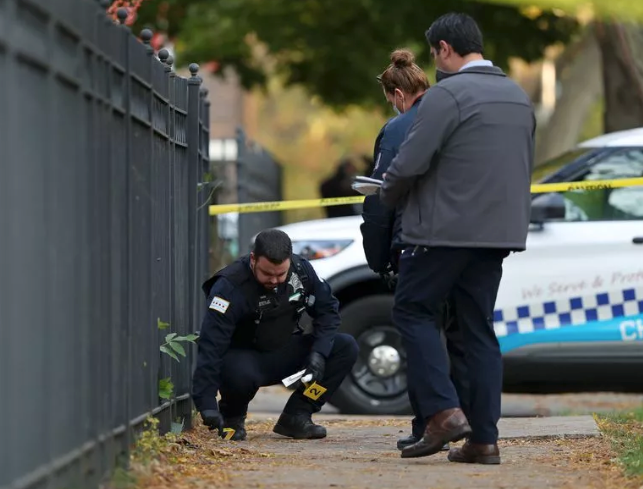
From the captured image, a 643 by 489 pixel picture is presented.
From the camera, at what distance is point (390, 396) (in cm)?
1024

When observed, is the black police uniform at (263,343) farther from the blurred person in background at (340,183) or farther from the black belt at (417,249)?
the blurred person in background at (340,183)

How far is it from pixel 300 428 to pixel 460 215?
6.67 feet

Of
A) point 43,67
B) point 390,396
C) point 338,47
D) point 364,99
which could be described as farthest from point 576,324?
point 364,99

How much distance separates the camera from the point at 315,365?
775 cm

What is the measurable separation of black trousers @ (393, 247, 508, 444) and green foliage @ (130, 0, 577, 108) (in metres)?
12.8

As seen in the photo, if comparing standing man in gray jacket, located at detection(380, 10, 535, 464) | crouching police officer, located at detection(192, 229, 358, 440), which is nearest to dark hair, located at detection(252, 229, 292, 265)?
crouching police officer, located at detection(192, 229, 358, 440)

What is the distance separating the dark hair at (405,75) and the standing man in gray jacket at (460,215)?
603 mm

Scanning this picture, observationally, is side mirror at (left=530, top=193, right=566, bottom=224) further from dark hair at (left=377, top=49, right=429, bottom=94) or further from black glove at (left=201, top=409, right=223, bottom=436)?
black glove at (left=201, top=409, right=223, bottom=436)

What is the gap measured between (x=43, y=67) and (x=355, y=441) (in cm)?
367

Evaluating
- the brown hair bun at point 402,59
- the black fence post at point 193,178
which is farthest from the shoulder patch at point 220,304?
the brown hair bun at point 402,59

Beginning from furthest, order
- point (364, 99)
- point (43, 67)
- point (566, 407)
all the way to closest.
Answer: point (364, 99) < point (566, 407) < point (43, 67)

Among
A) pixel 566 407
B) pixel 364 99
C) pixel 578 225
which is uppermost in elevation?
pixel 364 99

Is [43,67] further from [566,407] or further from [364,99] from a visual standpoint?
[364,99]

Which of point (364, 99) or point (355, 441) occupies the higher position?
point (364, 99)
